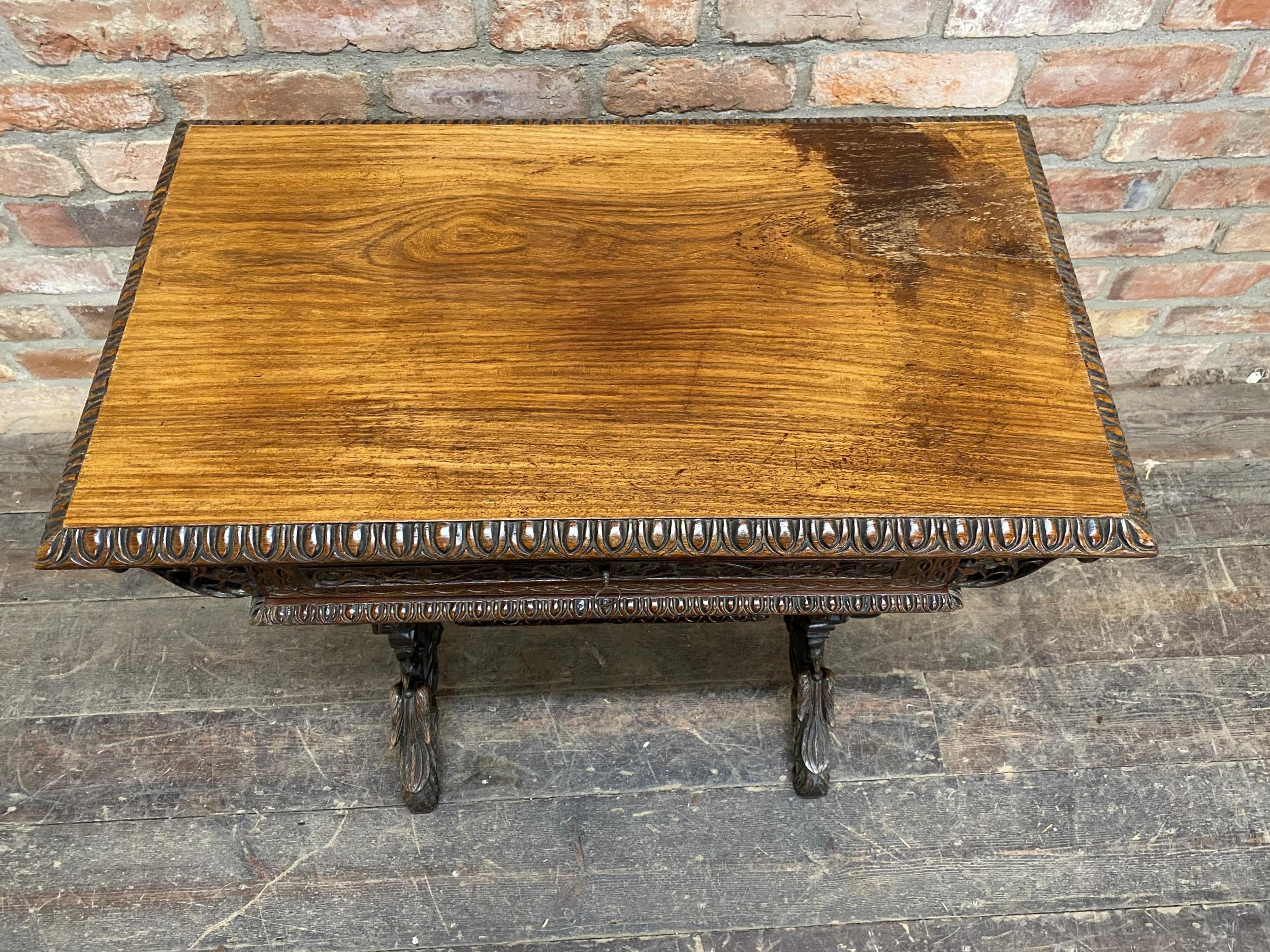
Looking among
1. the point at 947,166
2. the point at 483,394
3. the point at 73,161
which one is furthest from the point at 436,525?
the point at 73,161

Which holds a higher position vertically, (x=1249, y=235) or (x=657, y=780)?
(x=1249, y=235)

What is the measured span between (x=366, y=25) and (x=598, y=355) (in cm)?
52

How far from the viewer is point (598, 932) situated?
41.1 inches

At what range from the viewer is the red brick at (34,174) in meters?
1.08

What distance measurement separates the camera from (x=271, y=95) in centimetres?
104

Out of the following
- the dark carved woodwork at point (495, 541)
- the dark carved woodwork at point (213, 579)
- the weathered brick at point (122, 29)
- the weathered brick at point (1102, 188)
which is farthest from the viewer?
the weathered brick at point (1102, 188)

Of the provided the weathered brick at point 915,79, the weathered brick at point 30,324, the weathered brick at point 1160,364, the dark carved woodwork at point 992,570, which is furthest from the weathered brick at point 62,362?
the weathered brick at point 1160,364

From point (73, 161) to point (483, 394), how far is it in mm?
733

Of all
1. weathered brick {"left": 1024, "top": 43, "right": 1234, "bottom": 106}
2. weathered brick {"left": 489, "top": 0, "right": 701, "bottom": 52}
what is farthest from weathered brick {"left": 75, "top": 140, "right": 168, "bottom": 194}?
weathered brick {"left": 1024, "top": 43, "right": 1234, "bottom": 106}

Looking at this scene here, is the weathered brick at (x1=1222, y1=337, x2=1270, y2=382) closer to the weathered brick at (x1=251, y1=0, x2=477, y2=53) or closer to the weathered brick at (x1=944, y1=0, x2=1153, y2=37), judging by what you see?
the weathered brick at (x1=944, y1=0, x2=1153, y2=37)

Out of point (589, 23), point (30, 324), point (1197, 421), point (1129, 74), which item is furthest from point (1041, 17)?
point (30, 324)

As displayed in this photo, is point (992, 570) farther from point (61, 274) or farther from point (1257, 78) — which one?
point (61, 274)

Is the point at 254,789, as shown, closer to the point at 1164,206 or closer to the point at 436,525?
the point at 436,525

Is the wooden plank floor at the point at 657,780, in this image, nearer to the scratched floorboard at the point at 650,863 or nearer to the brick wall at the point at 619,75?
the scratched floorboard at the point at 650,863
